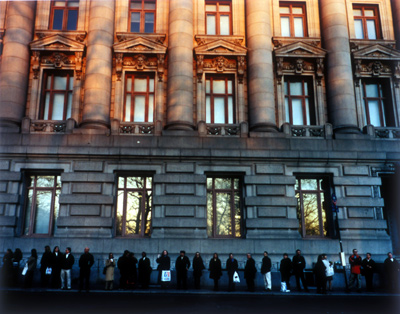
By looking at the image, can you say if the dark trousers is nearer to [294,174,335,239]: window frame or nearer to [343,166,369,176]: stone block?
[294,174,335,239]: window frame

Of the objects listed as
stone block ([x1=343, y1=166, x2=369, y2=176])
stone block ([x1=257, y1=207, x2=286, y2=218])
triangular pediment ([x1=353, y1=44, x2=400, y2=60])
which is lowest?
stone block ([x1=257, y1=207, x2=286, y2=218])

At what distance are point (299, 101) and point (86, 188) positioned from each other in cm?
1341

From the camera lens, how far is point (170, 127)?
67.6 feet

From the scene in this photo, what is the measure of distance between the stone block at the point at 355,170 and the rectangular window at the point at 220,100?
682 cm

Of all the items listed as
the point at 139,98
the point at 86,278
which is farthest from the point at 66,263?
the point at 139,98

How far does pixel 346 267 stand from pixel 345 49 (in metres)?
12.6

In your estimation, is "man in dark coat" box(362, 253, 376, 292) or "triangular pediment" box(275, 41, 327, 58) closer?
"man in dark coat" box(362, 253, 376, 292)

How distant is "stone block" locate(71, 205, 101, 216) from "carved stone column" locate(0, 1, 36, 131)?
5624mm

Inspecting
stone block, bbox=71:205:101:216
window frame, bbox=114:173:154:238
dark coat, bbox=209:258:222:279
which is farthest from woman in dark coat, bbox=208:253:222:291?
stone block, bbox=71:205:101:216

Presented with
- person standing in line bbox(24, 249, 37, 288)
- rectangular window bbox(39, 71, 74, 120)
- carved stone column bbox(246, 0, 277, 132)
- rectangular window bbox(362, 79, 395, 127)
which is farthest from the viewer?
rectangular window bbox(362, 79, 395, 127)

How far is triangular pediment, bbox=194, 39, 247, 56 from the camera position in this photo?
22062 mm

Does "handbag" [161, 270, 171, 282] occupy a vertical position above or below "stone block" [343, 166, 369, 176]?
below

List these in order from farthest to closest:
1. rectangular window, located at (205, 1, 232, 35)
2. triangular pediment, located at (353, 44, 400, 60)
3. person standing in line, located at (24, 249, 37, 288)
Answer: rectangular window, located at (205, 1, 232, 35)
triangular pediment, located at (353, 44, 400, 60)
person standing in line, located at (24, 249, 37, 288)

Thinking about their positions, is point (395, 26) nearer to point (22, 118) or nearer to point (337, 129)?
point (337, 129)
